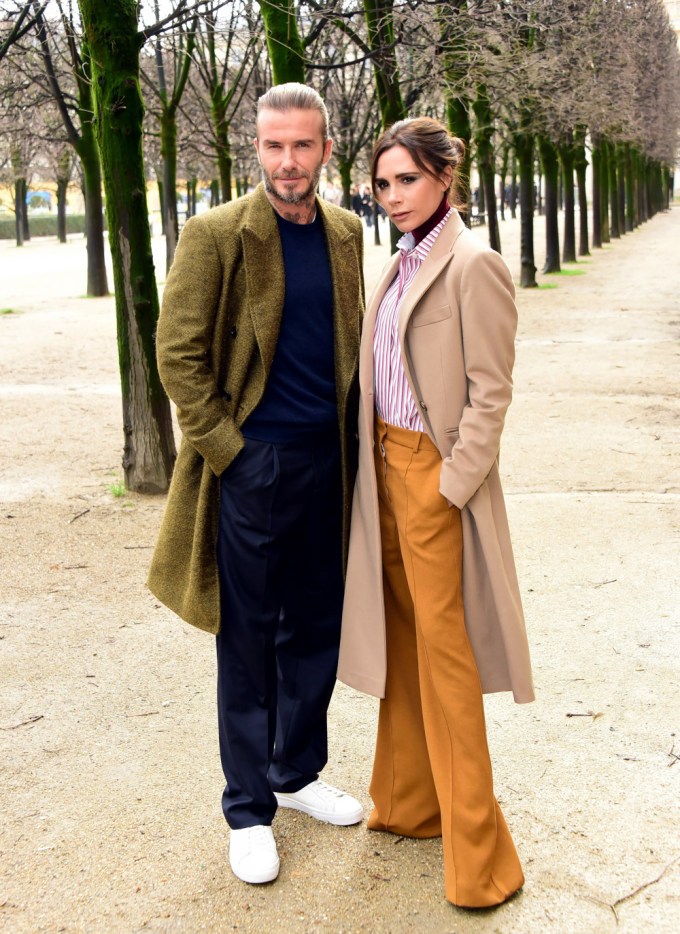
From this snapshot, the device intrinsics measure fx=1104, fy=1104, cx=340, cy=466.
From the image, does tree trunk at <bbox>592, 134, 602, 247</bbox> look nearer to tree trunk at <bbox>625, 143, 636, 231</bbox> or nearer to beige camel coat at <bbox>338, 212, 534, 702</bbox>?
tree trunk at <bbox>625, 143, 636, 231</bbox>

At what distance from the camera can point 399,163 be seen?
9.39 ft

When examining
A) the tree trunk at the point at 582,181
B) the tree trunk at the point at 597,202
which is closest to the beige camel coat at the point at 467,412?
the tree trunk at the point at 582,181

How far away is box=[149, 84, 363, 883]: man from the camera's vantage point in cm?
302

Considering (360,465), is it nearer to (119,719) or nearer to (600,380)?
(119,719)

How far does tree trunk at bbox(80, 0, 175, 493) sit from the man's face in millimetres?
4143

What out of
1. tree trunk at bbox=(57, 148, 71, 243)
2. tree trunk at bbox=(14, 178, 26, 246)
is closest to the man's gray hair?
A: tree trunk at bbox=(57, 148, 71, 243)

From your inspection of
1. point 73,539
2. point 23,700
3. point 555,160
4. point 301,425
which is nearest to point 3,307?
point 555,160

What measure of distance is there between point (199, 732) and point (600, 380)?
26.9ft

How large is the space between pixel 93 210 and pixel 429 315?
60.5 ft

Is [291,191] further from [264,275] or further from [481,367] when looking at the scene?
[481,367]

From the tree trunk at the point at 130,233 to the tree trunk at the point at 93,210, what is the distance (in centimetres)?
1126

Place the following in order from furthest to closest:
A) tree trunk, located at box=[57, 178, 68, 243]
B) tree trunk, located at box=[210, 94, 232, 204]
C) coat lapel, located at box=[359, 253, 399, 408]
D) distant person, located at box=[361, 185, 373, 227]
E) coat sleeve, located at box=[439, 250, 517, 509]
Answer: tree trunk, located at box=[57, 178, 68, 243]
distant person, located at box=[361, 185, 373, 227]
tree trunk, located at box=[210, 94, 232, 204]
coat lapel, located at box=[359, 253, 399, 408]
coat sleeve, located at box=[439, 250, 517, 509]

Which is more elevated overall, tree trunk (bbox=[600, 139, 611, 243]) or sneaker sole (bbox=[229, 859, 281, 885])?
tree trunk (bbox=[600, 139, 611, 243])

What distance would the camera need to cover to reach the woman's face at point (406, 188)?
2867mm
